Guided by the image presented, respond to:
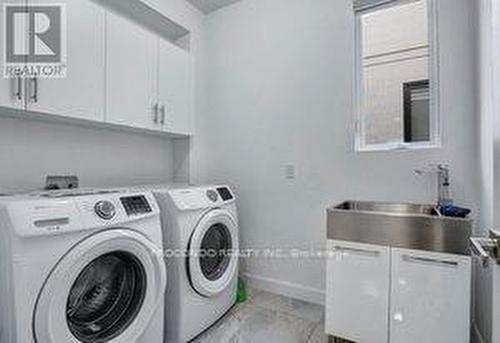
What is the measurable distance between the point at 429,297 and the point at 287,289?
1.14 meters

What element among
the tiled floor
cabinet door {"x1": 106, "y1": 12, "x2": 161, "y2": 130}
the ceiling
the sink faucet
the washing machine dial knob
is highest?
the ceiling

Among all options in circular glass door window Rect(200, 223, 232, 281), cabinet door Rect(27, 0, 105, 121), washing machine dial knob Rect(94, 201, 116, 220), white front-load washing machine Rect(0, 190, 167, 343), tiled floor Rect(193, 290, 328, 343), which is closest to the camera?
white front-load washing machine Rect(0, 190, 167, 343)

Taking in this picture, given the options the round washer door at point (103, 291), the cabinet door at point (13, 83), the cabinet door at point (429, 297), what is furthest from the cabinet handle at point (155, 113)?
the cabinet door at point (429, 297)

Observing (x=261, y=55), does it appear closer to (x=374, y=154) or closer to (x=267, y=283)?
(x=374, y=154)

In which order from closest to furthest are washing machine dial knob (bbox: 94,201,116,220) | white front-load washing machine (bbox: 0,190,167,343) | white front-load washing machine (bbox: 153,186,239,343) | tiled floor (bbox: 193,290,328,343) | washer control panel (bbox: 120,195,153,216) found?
white front-load washing machine (bbox: 0,190,167,343), washing machine dial knob (bbox: 94,201,116,220), washer control panel (bbox: 120,195,153,216), white front-load washing machine (bbox: 153,186,239,343), tiled floor (bbox: 193,290,328,343)

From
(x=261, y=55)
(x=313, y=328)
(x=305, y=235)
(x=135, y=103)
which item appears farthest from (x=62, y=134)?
(x=313, y=328)

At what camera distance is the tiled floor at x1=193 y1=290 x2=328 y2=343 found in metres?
1.72

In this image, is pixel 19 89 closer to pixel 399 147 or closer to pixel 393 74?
pixel 399 147

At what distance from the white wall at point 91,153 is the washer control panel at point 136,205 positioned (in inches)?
30.3

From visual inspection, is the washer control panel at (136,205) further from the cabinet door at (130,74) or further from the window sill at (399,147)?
the window sill at (399,147)

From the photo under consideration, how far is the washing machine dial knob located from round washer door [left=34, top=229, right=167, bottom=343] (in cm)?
8

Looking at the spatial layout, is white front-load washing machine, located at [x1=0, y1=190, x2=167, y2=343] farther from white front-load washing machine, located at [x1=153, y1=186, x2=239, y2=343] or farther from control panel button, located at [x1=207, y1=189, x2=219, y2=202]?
control panel button, located at [x1=207, y1=189, x2=219, y2=202]

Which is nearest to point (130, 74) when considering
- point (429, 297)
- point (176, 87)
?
point (176, 87)

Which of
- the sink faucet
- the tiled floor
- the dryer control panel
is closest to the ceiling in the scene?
the dryer control panel
